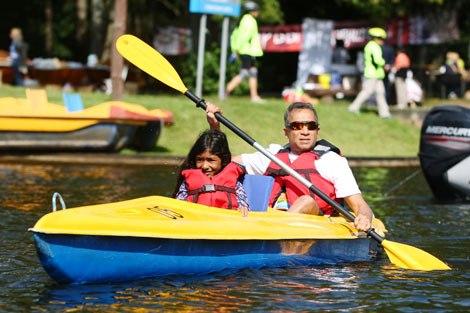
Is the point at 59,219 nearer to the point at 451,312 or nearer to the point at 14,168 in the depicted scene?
the point at 451,312

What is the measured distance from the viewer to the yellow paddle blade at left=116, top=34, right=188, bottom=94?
9547 millimetres

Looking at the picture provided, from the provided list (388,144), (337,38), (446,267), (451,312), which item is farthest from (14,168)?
(337,38)

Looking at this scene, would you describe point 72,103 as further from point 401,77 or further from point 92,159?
point 401,77

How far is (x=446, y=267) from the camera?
848cm

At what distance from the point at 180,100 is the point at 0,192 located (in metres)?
7.79

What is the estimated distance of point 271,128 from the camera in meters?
18.4

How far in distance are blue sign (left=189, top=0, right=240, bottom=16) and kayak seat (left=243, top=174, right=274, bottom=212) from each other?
11679 mm

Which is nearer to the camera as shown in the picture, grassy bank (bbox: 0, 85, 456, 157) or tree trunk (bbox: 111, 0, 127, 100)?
grassy bank (bbox: 0, 85, 456, 157)

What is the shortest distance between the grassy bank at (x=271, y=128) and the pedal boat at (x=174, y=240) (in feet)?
29.7

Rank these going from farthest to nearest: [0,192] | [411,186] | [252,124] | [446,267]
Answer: [252,124] → [411,186] → [0,192] → [446,267]

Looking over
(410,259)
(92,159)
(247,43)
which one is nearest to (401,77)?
(247,43)

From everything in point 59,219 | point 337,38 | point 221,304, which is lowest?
point 221,304

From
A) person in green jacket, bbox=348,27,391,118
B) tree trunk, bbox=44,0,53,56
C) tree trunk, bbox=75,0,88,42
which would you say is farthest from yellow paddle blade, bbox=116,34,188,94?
tree trunk, bbox=44,0,53,56

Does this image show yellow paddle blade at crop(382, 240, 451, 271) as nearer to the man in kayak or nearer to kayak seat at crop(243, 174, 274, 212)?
the man in kayak
